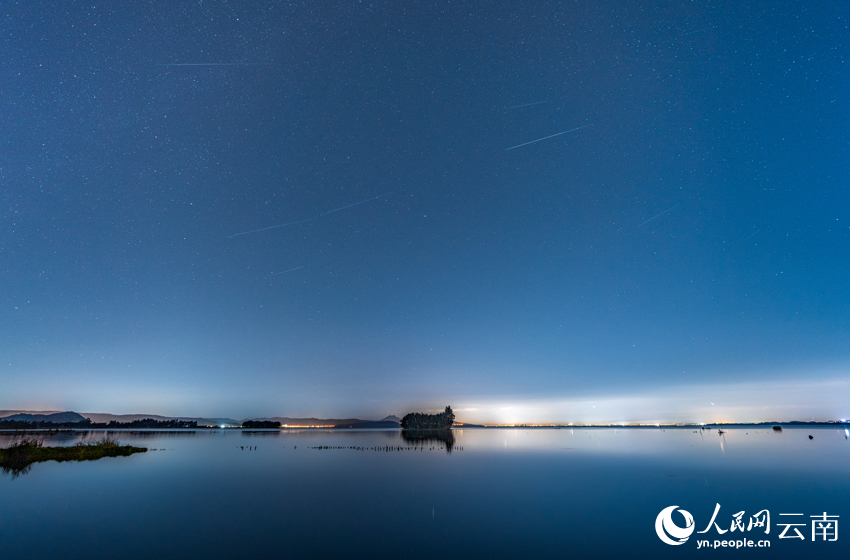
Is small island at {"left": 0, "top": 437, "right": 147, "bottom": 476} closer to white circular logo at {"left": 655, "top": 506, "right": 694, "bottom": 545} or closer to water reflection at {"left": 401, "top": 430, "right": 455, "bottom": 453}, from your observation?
water reflection at {"left": 401, "top": 430, "right": 455, "bottom": 453}

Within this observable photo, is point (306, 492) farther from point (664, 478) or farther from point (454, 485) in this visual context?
point (664, 478)

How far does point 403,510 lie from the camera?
2841 cm

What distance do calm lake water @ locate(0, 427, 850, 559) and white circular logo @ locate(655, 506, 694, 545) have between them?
1.33 ft

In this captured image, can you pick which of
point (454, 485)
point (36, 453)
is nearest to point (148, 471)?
point (36, 453)

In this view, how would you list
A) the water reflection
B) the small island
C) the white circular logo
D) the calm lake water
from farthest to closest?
1. the water reflection
2. the small island
3. the white circular logo
4. the calm lake water

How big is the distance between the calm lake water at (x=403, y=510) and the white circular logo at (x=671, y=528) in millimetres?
405

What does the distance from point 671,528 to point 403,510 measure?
1610cm

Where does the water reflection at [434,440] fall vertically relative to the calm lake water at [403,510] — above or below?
below

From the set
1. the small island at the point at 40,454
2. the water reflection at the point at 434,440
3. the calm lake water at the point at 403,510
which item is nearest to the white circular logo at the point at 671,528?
the calm lake water at the point at 403,510

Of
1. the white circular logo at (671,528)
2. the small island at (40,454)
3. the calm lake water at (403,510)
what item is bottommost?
the small island at (40,454)

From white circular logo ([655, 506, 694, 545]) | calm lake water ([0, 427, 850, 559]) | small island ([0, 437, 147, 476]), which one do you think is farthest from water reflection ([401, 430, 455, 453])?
white circular logo ([655, 506, 694, 545])

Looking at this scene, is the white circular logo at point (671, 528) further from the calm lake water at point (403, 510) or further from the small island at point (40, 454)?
the small island at point (40, 454)

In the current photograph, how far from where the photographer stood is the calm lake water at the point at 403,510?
2061cm

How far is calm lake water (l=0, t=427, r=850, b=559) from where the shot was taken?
67.6 ft
